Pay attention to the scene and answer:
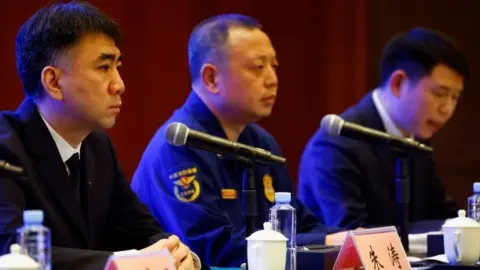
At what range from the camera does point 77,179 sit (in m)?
2.52

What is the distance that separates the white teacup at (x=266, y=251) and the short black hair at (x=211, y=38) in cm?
115

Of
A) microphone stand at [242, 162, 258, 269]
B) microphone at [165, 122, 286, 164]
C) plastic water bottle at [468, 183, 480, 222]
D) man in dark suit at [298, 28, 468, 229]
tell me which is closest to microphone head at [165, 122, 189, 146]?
microphone at [165, 122, 286, 164]

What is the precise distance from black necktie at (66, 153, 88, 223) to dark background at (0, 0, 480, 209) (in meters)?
1.03

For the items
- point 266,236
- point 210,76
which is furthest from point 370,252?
point 210,76

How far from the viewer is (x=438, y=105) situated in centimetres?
363

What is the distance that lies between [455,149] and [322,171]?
1832mm

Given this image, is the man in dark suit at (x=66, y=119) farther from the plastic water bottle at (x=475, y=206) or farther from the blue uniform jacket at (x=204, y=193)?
the plastic water bottle at (x=475, y=206)

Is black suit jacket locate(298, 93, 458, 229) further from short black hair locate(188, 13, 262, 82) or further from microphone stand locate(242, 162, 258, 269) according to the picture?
microphone stand locate(242, 162, 258, 269)

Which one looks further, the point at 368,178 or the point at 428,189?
the point at 428,189

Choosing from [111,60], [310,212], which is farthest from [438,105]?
[111,60]

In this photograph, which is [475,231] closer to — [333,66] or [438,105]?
[438,105]

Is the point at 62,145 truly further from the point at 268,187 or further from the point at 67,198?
the point at 268,187

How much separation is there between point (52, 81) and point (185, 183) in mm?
622

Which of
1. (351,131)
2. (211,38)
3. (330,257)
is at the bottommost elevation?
(330,257)
